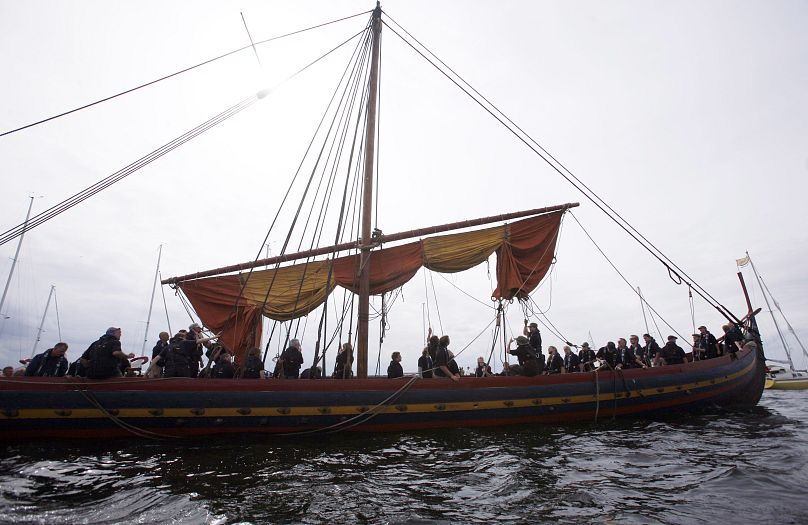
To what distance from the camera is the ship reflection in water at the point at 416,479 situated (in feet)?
14.4

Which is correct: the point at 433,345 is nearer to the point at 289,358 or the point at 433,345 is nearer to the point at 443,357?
the point at 443,357

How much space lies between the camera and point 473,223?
13.5 meters

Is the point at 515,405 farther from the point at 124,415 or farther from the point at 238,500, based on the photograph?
the point at 124,415

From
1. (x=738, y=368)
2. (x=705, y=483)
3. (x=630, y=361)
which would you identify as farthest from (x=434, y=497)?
(x=738, y=368)

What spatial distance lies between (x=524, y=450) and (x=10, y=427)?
966 cm

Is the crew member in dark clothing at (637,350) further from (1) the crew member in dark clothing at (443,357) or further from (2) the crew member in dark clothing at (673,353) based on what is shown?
(1) the crew member in dark clothing at (443,357)

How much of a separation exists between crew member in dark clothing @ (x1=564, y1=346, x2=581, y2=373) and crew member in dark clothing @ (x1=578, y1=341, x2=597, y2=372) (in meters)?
0.46

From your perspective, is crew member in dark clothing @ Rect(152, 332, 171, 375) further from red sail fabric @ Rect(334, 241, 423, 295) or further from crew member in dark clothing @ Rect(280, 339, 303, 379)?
red sail fabric @ Rect(334, 241, 423, 295)

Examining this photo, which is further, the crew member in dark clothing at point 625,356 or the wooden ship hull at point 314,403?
the crew member in dark clothing at point 625,356

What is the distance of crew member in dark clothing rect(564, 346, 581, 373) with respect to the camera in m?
16.1

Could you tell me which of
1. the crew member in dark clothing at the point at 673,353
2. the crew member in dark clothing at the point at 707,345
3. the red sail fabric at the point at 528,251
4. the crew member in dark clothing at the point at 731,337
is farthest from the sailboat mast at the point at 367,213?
the crew member in dark clothing at the point at 731,337

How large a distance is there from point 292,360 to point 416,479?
6171 millimetres

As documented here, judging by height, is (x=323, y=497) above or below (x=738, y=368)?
below

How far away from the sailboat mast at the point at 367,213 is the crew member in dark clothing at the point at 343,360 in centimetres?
25
